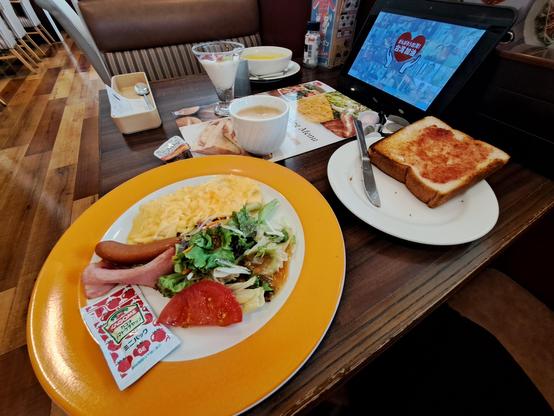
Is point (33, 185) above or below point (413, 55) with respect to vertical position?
below

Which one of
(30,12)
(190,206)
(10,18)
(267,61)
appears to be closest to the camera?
(190,206)

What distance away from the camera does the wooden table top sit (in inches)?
14.3

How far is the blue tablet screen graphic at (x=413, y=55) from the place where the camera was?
2.21 ft

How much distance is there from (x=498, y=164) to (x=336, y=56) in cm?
85

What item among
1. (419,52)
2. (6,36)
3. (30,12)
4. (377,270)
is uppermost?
(419,52)

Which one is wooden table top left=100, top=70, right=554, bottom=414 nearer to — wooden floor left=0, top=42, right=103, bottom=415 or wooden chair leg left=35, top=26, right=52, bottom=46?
wooden floor left=0, top=42, right=103, bottom=415

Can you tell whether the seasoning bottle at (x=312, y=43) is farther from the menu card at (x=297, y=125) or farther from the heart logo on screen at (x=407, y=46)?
the heart logo on screen at (x=407, y=46)

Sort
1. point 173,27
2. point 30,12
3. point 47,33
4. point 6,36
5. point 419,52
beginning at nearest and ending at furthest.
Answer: point 419,52, point 173,27, point 6,36, point 30,12, point 47,33

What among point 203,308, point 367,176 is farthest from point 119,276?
point 367,176

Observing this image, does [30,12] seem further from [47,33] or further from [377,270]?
[377,270]

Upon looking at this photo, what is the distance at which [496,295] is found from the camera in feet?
3.28

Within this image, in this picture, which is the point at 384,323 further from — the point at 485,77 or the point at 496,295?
the point at 496,295

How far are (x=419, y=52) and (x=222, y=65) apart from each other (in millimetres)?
583

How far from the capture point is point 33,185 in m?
1.99
